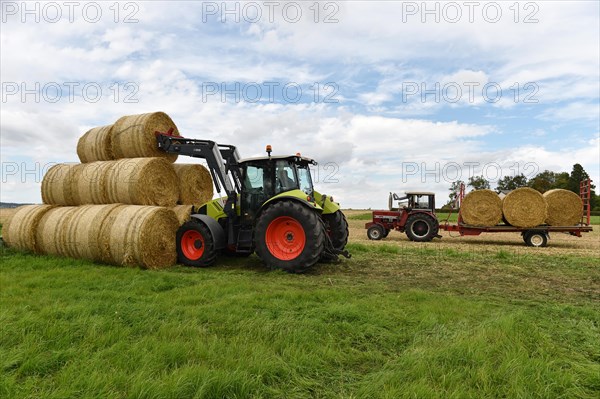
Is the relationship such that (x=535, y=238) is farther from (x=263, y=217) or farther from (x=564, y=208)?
(x=263, y=217)

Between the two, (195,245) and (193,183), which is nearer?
(195,245)

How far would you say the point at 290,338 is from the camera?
344 cm

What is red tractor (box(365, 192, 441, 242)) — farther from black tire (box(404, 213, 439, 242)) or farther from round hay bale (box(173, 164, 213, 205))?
round hay bale (box(173, 164, 213, 205))

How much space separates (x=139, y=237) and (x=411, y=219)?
1083 centimetres

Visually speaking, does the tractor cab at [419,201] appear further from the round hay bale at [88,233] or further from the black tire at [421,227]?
the round hay bale at [88,233]

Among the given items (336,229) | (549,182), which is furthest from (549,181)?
(336,229)

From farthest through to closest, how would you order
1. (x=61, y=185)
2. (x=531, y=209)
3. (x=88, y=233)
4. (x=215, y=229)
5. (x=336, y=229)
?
(x=531, y=209), (x=61, y=185), (x=336, y=229), (x=215, y=229), (x=88, y=233)

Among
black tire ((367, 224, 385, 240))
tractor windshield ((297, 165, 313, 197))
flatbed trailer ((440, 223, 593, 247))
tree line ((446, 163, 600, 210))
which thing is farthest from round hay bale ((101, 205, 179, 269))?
tree line ((446, 163, 600, 210))

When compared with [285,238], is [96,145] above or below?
above

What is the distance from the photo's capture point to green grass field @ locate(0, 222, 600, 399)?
262cm

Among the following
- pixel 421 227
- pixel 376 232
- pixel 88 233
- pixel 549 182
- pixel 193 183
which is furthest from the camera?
pixel 549 182

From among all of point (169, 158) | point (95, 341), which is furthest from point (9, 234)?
point (95, 341)

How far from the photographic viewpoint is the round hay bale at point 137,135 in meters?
8.67

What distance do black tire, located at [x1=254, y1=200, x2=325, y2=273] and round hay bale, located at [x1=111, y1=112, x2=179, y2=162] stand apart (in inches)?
126
